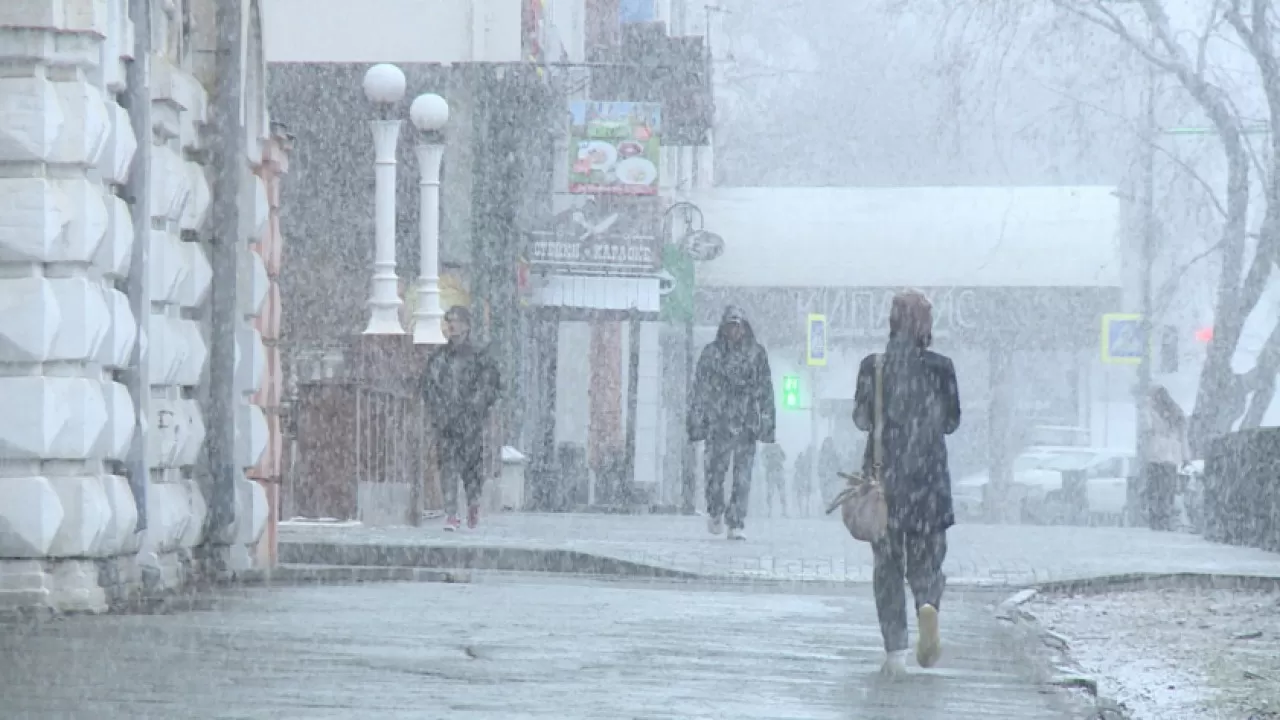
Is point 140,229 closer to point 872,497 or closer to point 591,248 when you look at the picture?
point 872,497

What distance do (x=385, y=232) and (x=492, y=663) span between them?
13.6 metres

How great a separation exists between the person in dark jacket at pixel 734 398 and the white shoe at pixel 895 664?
31.8 ft

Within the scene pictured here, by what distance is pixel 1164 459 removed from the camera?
101 ft

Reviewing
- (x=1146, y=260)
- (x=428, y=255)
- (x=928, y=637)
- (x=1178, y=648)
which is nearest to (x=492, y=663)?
(x=928, y=637)

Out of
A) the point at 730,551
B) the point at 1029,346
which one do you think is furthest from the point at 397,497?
the point at 1029,346

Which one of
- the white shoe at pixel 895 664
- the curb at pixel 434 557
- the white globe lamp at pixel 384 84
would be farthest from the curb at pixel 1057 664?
the white globe lamp at pixel 384 84

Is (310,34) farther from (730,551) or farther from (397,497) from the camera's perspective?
(730,551)

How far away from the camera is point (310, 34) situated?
2759 centimetres

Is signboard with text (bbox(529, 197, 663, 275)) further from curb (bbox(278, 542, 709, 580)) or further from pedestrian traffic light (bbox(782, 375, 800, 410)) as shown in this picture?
pedestrian traffic light (bbox(782, 375, 800, 410))

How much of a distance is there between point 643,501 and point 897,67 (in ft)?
102

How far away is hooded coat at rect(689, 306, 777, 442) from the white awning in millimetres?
12940

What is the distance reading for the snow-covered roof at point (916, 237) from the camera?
136ft

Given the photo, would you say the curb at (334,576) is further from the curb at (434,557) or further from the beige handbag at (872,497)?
the beige handbag at (872,497)

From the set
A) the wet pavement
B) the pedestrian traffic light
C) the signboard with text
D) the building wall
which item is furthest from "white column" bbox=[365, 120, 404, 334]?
the pedestrian traffic light
